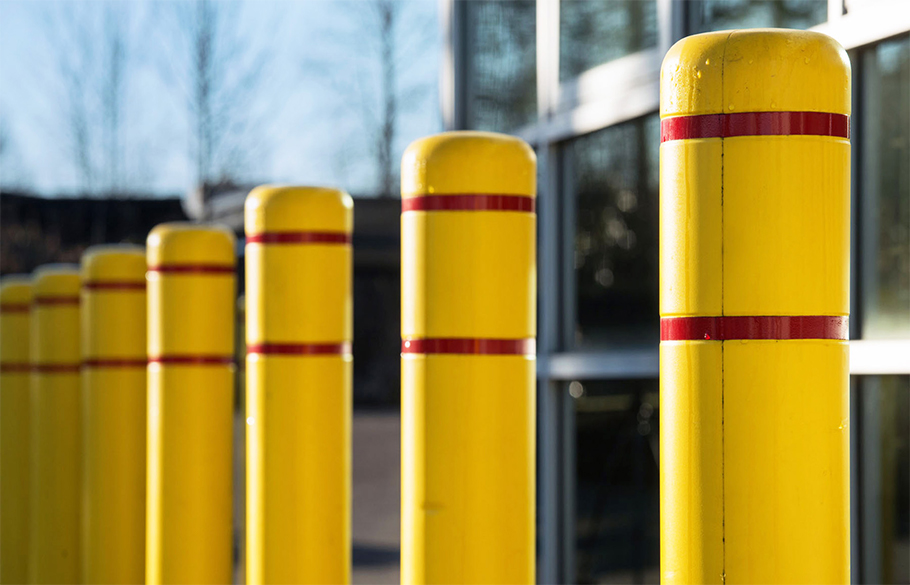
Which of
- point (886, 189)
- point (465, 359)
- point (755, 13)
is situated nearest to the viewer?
point (465, 359)

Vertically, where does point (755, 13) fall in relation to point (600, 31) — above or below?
below

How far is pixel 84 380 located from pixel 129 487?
21.7 inches

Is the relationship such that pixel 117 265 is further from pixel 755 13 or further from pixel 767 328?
pixel 767 328

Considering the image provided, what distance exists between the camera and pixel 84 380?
5488 millimetres

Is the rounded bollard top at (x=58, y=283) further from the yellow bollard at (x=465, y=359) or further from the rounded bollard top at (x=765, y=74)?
the rounded bollard top at (x=765, y=74)

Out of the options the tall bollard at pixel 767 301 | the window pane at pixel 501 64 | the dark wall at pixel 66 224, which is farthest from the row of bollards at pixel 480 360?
the dark wall at pixel 66 224

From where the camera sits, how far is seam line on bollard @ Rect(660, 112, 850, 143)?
254 cm

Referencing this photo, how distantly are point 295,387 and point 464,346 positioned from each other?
989mm

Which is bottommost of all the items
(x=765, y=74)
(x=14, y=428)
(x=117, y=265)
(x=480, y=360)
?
(x=14, y=428)

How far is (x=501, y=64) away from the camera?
6.34 m

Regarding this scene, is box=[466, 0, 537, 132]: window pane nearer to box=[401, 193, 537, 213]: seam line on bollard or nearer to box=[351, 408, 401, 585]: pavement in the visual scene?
box=[401, 193, 537, 213]: seam line on bollard

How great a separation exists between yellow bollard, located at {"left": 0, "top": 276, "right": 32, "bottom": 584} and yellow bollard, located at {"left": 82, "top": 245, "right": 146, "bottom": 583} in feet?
4.54

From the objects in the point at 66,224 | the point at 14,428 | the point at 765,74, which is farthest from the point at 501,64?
the point at 66,224

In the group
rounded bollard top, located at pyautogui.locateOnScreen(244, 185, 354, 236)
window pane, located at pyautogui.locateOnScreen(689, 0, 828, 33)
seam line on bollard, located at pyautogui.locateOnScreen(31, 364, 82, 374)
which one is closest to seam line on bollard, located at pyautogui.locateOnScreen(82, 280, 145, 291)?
seam line on bollard, located at pyautogui.locateOnScreen(31, 364, 82, 374)
